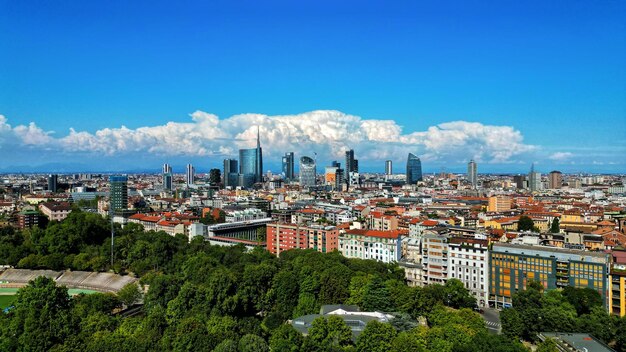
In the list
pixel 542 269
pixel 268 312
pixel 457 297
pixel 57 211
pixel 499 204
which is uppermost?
pixel 57 211

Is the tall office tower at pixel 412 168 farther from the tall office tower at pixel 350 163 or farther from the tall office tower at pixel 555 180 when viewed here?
the tall office tower at pixel 555 180

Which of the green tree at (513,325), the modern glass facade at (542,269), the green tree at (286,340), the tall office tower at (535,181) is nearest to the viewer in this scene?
the green tree at (286,340)

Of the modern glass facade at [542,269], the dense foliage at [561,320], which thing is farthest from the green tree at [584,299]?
the modern glass facade at [542,269]

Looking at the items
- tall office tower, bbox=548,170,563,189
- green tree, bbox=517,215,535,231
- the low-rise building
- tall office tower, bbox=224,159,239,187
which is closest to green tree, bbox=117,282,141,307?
green tree, bbox=517,215,535,231

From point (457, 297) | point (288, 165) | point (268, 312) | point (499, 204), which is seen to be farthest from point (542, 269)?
point (288, 165)

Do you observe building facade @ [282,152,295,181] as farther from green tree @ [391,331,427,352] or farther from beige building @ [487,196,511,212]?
green tree @ [391,331,427,352]

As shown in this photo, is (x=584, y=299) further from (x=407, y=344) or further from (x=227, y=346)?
(x=227, y=346)
